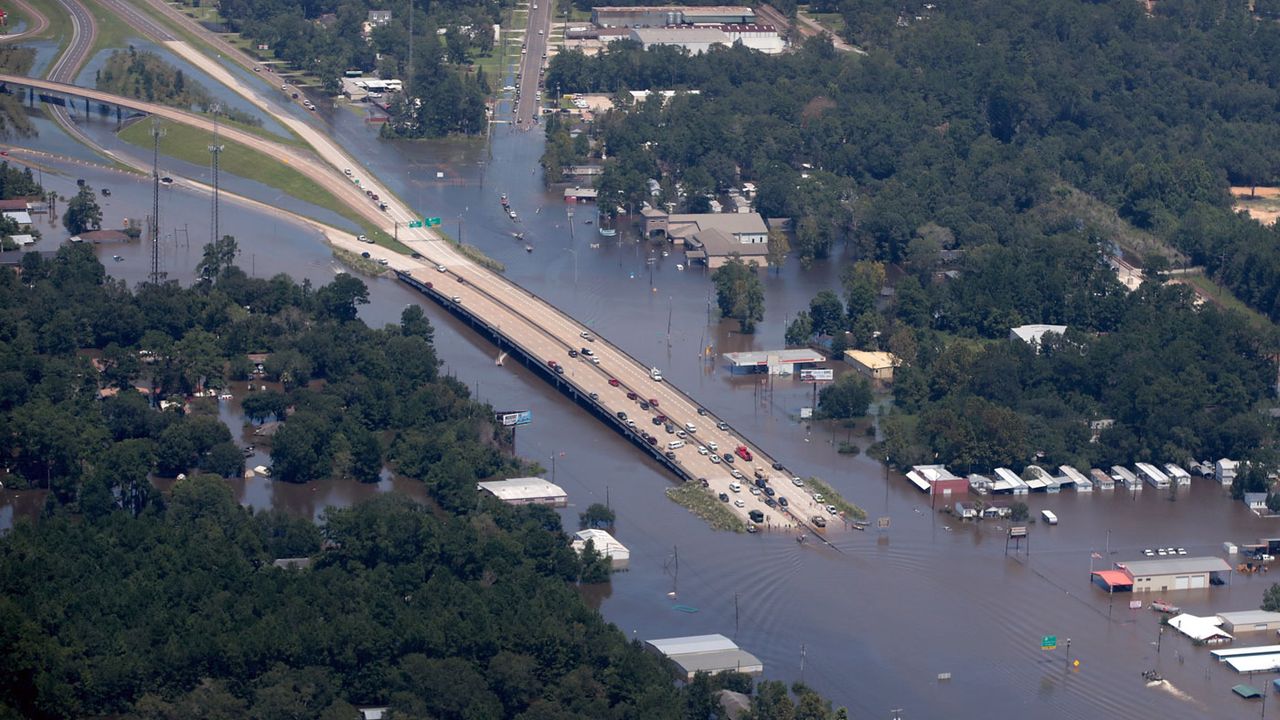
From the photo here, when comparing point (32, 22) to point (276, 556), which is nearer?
point (276, 556)

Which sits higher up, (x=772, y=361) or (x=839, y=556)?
(x=772, y=361)

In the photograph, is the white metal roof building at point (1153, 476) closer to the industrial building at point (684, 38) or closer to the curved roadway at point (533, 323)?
the curved roadway at point (533, 323)

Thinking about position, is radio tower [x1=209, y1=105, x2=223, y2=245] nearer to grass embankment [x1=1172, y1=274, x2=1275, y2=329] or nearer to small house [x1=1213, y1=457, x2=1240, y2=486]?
grass embankment [x1=1172, y1=274, x2=1275, y2=329]

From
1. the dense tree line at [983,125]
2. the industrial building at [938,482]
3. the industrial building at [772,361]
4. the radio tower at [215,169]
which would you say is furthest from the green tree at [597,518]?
the dense tree line at [983,125]

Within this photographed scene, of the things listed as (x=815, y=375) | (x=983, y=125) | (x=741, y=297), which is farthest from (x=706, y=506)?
(x=983, y=125)

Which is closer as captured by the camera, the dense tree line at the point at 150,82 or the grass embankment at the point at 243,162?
the grass embankment at the point at 243,162

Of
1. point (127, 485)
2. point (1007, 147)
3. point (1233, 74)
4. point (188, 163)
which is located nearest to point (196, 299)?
point (127, 485)

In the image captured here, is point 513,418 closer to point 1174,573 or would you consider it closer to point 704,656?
point 704,656
